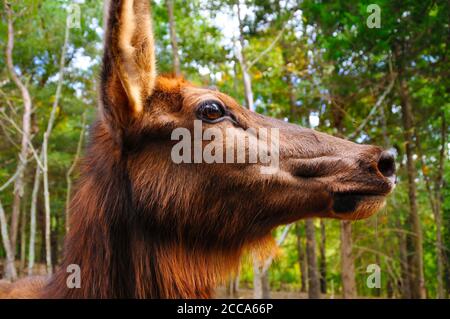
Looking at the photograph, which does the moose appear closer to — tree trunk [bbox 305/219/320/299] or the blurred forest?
the blurred forest

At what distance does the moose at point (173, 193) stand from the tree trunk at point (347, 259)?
27.2 feet

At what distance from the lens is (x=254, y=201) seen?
8.78 ft

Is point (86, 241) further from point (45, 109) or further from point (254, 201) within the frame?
point (45, 109)

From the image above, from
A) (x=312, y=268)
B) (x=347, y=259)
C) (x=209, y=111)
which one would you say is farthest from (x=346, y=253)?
(x=209, y=111)

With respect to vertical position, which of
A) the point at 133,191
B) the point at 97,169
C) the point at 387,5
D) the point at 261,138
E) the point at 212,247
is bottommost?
the point at 212,247

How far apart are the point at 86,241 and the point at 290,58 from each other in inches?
456

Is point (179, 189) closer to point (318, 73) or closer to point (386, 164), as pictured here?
point (386, 164)

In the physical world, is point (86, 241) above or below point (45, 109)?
below

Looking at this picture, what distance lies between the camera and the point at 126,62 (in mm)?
2379

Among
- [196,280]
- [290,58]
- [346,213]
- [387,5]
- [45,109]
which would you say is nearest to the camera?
[346,213]

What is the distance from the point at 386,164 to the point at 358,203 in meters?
0.31

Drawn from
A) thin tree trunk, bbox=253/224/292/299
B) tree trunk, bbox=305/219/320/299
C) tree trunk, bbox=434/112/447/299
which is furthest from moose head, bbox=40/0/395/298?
tree trunk, bbox=305/219/320/299
